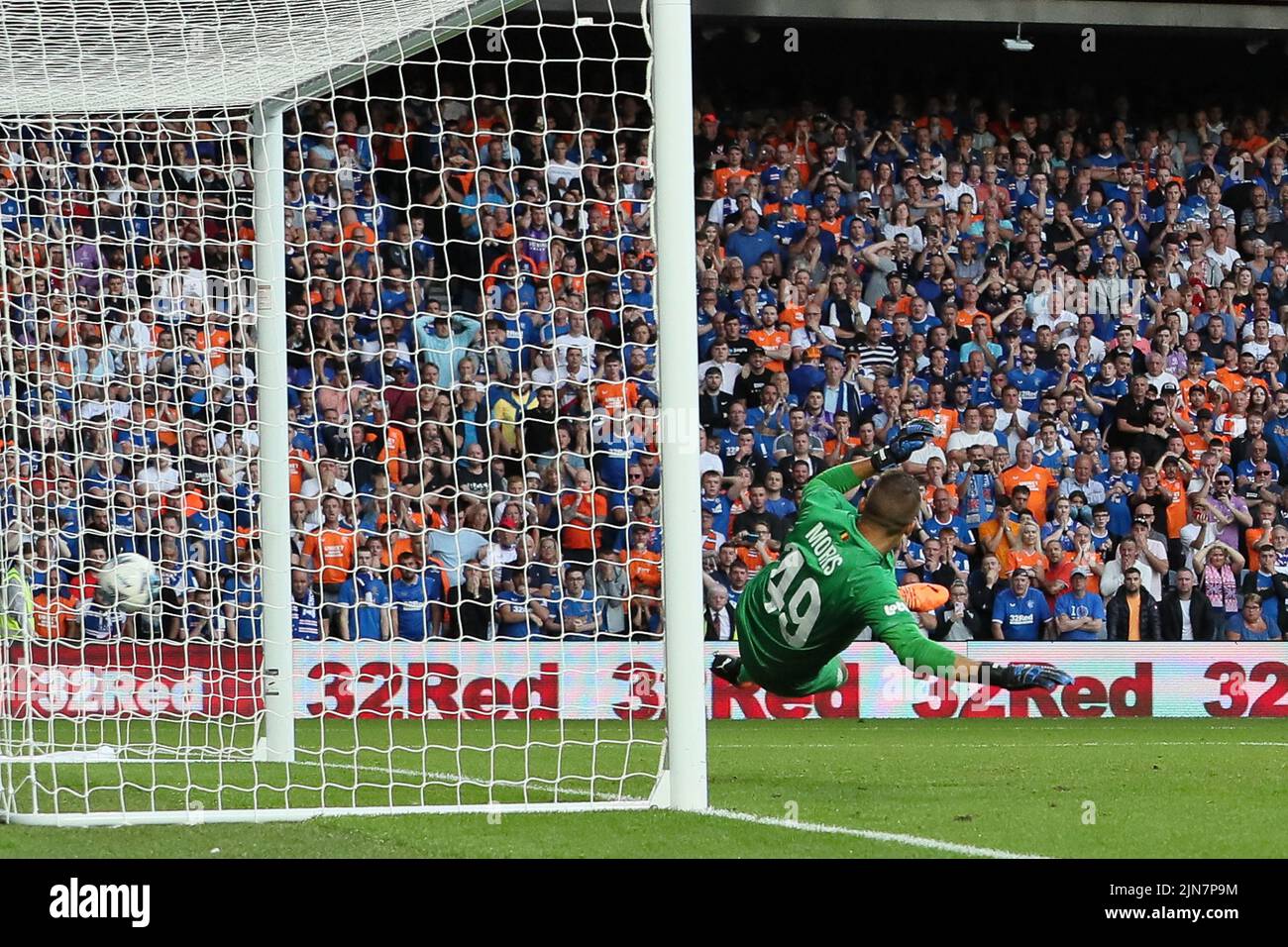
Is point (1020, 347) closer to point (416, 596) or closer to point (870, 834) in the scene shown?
point (416, 596)

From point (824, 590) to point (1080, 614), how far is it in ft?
23.9

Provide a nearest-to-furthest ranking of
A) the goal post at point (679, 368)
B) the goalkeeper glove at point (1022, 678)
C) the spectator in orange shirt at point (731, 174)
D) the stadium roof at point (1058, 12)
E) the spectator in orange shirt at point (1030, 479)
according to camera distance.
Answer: the goal post at point (679, 368) < the goalkeeper glove at point (1022, 678) < the spectator in orange shirt at point (1030, 479) < the stadium roof at point (1058, 12) < the spectator in orange shirt at point (731, 174)

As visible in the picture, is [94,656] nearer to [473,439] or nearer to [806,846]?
[473,439]

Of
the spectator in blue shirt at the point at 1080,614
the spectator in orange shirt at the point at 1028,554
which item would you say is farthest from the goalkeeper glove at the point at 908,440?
the spectator in orange shirt at the point at 1028,554

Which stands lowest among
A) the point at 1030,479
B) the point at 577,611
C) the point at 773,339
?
the point at 577,611

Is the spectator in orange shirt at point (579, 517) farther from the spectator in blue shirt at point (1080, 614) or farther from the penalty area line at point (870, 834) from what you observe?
the penalty area line at point (870, 834)

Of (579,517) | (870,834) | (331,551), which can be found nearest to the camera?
(870,834)

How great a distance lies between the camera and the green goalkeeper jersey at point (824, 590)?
9.66m

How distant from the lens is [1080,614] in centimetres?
1658

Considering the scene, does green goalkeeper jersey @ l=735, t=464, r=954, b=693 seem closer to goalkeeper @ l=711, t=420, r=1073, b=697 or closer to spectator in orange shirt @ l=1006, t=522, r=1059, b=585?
goalkeeper @ l=711, t=420, r=1073, b=697

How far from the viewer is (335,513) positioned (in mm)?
14547

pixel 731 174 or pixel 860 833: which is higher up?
pixel 731 174

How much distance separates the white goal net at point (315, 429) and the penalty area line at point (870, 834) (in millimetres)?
579

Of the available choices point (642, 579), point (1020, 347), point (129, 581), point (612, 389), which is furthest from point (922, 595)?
point (129, 581)
